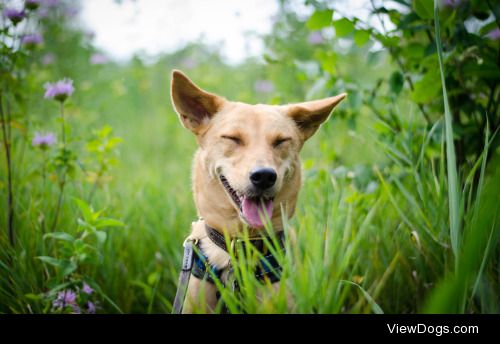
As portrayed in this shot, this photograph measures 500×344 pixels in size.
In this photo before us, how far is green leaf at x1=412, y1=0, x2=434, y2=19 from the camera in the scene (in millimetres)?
2150

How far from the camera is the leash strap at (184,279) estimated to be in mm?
2000

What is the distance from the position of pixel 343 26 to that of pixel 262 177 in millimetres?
1116

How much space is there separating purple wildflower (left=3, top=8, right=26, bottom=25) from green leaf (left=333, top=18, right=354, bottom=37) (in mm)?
1936

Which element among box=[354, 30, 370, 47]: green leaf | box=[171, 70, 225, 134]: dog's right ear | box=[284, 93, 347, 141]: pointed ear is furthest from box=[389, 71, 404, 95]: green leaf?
box=[171, 70, 225, 134]: dog's right ear

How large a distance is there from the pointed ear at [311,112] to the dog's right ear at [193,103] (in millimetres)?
478

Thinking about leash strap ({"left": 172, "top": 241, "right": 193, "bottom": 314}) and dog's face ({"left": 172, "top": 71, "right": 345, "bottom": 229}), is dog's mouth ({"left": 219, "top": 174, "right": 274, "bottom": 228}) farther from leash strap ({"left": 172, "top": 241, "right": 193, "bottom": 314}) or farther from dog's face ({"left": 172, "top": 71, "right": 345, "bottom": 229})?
leash strap ({"left": 172, "top": 241, "right": 193, "bottom": 314})

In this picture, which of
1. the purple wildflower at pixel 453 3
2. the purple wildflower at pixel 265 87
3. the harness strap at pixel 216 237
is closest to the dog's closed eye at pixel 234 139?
the harness strap at pixel 216 237

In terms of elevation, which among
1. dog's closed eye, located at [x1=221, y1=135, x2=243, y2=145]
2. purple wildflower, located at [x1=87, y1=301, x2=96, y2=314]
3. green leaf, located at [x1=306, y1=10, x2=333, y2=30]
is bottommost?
purple wildflower, located at [x1=87, y1=301, x2=96, y2=314]

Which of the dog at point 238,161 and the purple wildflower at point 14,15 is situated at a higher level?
the purple wildflower at point 14,15

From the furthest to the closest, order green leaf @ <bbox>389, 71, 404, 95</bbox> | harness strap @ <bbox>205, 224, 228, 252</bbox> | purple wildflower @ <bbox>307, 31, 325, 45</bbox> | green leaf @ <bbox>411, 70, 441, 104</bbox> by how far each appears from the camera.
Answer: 1. purple wildflower @ <bbox>307, 31, 325, 45</bbox>
2. green leaf @ <bbox>389, 71, 404, 95</bbox>
3. green leaf @ <bbox>411, 70, 441, 104</bbox>
4. harness strap @ <bbox>205, 224, 228, 252</bbox>

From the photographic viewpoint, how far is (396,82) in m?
2.81

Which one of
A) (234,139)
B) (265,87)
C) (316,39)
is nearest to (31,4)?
→ (234,139)

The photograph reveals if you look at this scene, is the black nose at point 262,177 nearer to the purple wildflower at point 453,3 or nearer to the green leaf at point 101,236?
the green leaf at point 101,236

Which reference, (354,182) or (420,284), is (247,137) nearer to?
(354,182)
